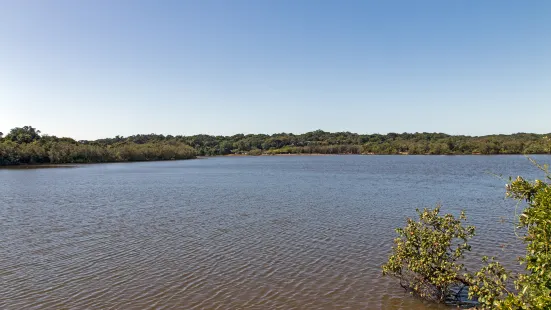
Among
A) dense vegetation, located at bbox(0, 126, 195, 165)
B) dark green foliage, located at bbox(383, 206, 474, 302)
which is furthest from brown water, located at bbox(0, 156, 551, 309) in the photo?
dense vegetation, located at bbox(0, 126, 195, 165)

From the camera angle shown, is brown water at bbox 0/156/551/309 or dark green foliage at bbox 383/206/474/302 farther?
brown water at bbox 0/156/551/309

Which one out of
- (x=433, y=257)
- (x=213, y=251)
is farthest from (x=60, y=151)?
(x=433, y=257)

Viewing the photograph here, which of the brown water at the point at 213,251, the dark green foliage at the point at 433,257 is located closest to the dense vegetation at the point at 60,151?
the brown water at the point at 213,251

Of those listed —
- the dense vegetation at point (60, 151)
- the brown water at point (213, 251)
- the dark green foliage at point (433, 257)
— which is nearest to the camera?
the dark green foliage at point (433, 257)

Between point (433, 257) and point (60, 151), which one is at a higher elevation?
point (60, 151)

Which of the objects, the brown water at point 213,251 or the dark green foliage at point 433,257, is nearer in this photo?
the dark green foliage at point 433,257

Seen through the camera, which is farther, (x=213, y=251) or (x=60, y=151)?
(x=60, y=151)

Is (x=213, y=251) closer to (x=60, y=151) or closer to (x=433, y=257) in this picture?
(x=433, y=257)

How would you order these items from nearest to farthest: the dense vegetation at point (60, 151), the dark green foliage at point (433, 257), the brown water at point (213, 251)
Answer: the dark green foliage at point (433, 257)
the brown water at point (213, 251)
the dense vegetation at point (60, 151)

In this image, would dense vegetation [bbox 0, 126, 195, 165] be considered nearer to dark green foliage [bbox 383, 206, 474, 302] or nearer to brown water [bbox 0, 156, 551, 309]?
brown water [bbox 0, 156, 551, 309]

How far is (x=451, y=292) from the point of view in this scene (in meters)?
11.1

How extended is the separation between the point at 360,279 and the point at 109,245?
40.0 ft

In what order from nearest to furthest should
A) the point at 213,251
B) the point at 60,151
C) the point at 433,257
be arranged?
the point at 433,257
the point at 213,251
the point at 60,151

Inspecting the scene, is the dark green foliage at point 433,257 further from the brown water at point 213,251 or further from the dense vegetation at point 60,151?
the dense vegetation at point 60,151
